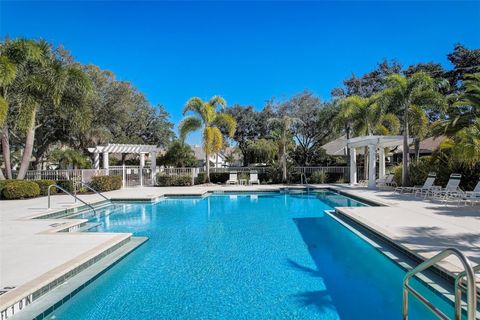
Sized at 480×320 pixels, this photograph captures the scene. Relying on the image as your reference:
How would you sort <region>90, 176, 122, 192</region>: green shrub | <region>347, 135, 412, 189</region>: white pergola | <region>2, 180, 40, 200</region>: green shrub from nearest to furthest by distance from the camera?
<region>2, 180, 40, 200</region>: green shrub < <region>347, 135, 412, 189</region>: white pergola < <region>90, 176, 122, 192</region>: green shrub

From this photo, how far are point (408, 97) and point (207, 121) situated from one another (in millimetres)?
12192

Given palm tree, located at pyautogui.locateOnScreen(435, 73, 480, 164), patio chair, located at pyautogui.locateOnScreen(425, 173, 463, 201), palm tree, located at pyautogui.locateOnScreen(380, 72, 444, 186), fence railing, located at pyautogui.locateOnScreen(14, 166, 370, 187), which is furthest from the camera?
fence railing, located at pyautogui.locateOnScreen(14, 166, 370, 187)

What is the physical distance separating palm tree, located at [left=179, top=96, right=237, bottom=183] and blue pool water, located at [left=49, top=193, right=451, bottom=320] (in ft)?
39.6

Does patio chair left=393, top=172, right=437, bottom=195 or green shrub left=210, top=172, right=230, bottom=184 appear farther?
green shrub left=210, top=172, right=230, bottom=184

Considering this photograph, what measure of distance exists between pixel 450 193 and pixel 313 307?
1014 cm

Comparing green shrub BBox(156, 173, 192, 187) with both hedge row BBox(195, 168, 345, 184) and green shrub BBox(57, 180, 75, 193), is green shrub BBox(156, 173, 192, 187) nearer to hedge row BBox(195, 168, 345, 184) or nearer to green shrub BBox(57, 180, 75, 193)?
hedge row BBox(195, 168, 345, 184)

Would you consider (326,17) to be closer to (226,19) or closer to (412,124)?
(226,19)

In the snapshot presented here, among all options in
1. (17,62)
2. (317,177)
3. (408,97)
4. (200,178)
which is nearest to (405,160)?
(408,97)

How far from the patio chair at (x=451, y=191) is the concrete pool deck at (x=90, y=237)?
1.58 meters

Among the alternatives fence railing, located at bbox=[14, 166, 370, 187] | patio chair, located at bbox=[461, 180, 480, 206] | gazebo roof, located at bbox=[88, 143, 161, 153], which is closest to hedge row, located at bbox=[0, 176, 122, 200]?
fence railing, located at bbox=[14, 166, 370, 187]

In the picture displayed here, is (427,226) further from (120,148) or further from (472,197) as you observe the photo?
(120,148)

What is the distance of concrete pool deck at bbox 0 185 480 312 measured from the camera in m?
4.87

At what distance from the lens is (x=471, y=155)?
1105 centimetres

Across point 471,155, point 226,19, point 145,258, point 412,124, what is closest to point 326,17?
point 226,19
